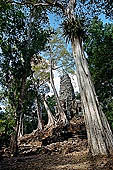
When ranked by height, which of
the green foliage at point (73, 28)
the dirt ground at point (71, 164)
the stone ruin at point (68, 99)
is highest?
the stone ruin at point (68, 99)

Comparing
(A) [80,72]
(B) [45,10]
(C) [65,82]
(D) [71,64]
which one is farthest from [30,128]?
(A) [80,72]

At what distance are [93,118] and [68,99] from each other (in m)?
21.5

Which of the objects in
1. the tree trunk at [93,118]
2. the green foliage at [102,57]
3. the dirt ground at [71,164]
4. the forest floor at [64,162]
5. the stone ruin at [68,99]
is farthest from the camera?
the stone ruin at [68,99]

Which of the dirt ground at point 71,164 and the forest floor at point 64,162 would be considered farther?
the forest floor at point 64,162

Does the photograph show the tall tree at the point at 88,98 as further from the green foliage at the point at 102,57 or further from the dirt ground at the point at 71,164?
the green foliage at the point at 102,57

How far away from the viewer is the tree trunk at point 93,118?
592 cm

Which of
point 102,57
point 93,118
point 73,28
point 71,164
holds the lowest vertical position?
Answer: point 71,164

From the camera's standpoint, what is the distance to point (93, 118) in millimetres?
6340

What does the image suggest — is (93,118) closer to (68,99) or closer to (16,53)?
(16,53)

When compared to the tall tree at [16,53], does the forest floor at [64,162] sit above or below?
below

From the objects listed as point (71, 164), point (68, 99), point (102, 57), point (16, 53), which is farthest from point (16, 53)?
point (68, 99)

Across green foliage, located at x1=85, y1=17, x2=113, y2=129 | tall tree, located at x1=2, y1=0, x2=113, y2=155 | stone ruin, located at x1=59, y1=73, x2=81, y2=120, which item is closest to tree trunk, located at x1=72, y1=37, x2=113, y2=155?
tall tree, located at x1=2, y1=0, x2=113, y2=155

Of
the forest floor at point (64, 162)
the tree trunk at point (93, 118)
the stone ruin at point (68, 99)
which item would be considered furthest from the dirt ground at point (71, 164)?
the stone ruin at point (68, 99)

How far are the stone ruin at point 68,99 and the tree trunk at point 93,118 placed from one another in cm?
1603
